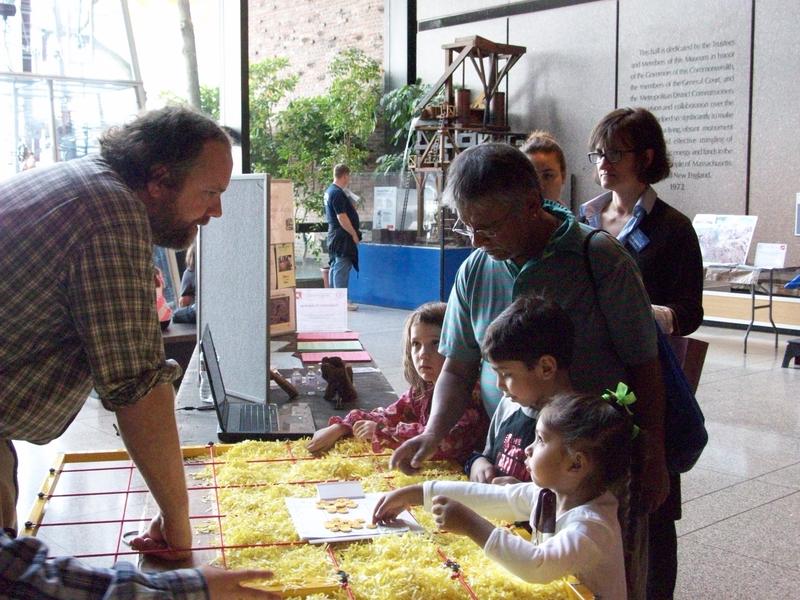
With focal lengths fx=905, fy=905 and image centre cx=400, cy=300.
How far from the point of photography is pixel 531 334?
1694 mm

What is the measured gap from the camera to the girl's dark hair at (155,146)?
1.54 metres

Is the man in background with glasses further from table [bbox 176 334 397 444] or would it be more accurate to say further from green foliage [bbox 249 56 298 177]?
green foliage [bbox 249 56 298 177]

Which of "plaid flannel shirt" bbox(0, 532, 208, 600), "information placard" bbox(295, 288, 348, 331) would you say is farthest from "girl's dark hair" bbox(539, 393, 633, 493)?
"information placard" bbox(295, 288, 348, 331)

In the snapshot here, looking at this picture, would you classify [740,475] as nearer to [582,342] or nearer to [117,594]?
[582,342]

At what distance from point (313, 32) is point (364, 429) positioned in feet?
46.5

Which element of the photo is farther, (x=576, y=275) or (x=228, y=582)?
(x=576, y=275)

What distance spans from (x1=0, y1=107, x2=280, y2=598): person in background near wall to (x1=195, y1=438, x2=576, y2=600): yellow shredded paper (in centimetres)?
16

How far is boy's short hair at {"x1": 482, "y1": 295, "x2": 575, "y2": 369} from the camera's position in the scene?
5.60 feet

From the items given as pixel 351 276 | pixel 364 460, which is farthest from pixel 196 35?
pixel 364 460

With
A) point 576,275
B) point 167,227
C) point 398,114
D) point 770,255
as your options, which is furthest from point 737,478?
point 398,114

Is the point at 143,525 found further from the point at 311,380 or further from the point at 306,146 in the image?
the point at 306,146

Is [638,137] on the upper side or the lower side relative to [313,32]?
lower

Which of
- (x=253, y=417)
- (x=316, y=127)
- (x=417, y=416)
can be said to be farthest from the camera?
(x=316, y=127)

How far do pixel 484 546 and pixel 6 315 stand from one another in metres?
0.81
